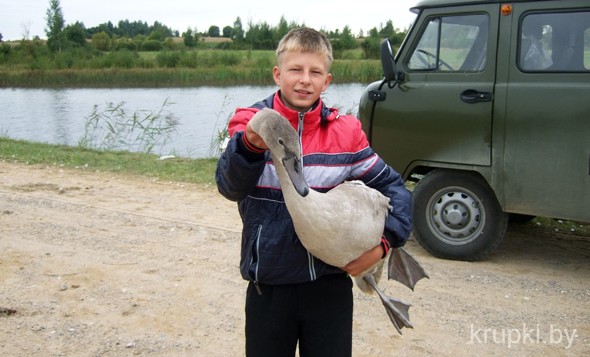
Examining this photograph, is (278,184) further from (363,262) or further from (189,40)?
(189,40)

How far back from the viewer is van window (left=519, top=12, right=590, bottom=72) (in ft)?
16.9

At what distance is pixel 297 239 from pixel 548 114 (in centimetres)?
332

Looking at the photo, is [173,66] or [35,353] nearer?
[35,353]

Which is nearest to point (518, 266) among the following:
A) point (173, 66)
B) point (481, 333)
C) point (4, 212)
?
point (481, 333)

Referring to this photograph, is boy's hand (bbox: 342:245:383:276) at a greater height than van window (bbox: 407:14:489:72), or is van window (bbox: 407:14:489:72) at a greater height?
van window (bbox: 407:14:489:72)

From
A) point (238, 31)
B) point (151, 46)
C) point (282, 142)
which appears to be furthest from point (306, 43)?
point (151, 46)

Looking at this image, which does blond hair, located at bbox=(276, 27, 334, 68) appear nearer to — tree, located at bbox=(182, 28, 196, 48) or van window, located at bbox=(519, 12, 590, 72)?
van window, located at bbox=(519, 12, 590, 72)

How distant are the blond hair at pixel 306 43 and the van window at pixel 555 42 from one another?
10.3 feet

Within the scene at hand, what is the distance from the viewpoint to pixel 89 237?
20.3 ft

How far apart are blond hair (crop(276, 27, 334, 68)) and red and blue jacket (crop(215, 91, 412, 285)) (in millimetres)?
206

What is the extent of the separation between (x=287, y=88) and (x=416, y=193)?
11.3ft

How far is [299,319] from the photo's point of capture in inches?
105

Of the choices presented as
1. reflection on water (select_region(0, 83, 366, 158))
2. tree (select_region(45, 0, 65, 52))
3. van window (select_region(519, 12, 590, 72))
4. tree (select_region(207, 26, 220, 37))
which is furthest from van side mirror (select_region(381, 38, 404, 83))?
tree (select_region(207, 26, 220, 37))

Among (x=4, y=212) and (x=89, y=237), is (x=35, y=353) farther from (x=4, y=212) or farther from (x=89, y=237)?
(x=4, y=212)
